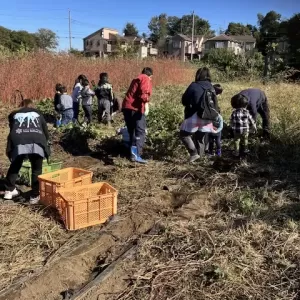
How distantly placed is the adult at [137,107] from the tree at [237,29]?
9300 centimetres

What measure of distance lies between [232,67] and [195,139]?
2742cm

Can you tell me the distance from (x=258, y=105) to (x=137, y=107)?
2485mm

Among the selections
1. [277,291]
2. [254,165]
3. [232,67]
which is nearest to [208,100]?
[254,165]

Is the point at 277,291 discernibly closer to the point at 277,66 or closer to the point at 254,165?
the point at 254,165

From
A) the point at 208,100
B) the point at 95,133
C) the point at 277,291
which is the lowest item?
the point at 277,291

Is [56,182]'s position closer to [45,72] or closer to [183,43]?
[45,72]

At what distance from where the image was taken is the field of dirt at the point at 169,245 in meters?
3.26

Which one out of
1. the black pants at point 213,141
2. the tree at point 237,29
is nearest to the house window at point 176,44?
the tree at point 237,29

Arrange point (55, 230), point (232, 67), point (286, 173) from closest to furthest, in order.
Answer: point (55, 230) → point (286, 173) → point (232, 67)

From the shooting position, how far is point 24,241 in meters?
4.00

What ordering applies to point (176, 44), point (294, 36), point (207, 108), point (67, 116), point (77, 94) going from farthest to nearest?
point (176, 44), point (294, 36), point (77, 94), point (67, 116), point (207, 108)

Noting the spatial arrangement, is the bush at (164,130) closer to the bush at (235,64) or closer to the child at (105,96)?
the child at (105,96)

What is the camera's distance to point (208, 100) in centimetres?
660

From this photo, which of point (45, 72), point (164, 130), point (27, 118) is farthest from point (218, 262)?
point (45, 72)
